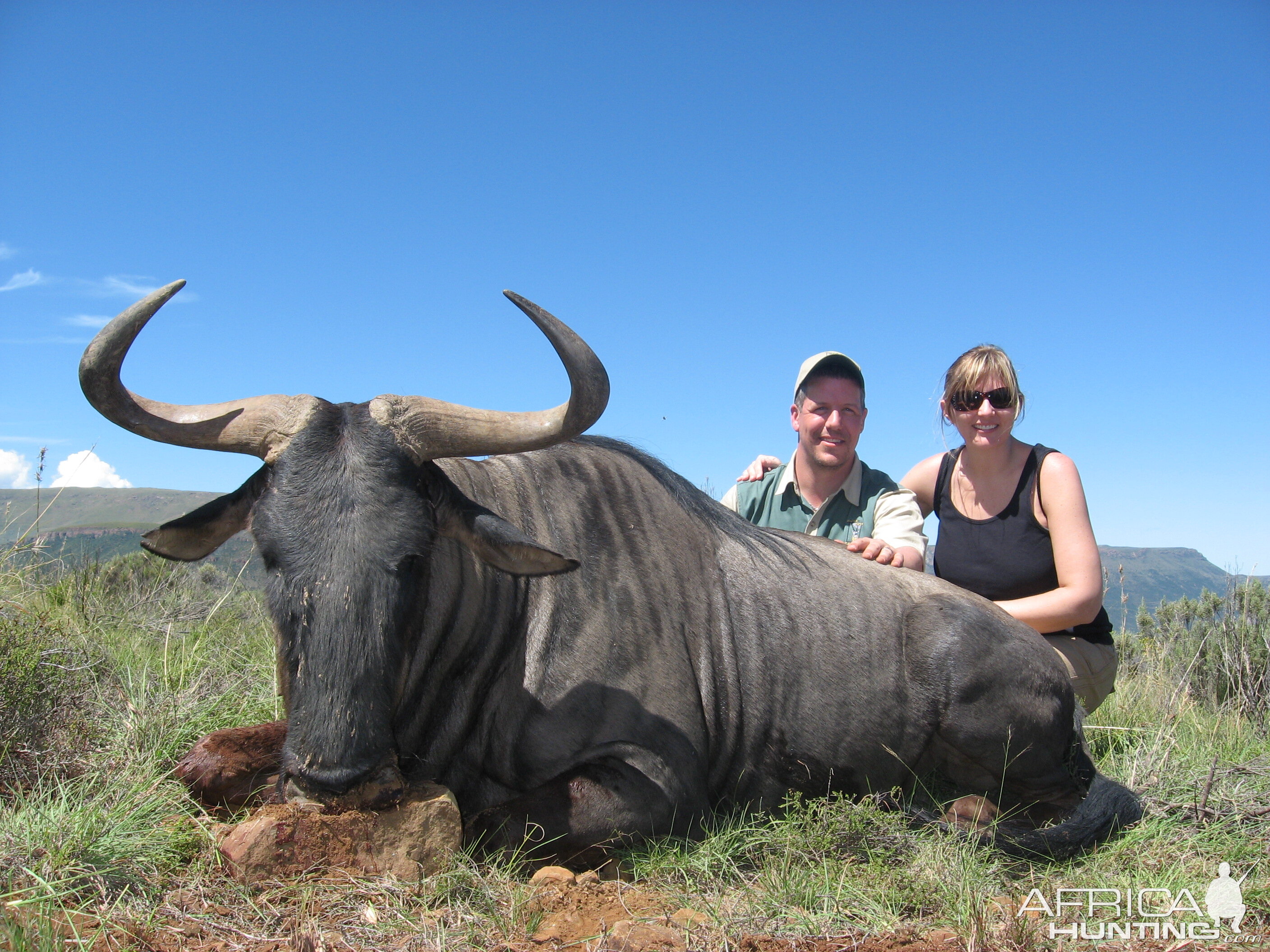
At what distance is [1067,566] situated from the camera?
539 cm

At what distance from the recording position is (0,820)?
3.31m

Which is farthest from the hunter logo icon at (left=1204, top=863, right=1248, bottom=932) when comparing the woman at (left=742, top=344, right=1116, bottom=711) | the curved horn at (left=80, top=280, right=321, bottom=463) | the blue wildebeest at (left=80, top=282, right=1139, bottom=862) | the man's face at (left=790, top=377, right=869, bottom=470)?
the curved horn at (left=80, top=280, right=321, bottom=463)

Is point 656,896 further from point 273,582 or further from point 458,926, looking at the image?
point 273,582

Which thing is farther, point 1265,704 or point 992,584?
point 1265,704

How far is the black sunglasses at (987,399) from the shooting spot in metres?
5.64

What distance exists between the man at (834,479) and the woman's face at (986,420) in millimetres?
566

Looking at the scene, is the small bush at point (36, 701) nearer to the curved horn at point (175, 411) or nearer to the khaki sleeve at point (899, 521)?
the curved horn at point (175, 411)

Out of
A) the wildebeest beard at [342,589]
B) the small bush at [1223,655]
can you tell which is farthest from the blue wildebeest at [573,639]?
the small bush at [1223,655]

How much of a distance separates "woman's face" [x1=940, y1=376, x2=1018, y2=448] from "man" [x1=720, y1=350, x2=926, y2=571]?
0.57 meters

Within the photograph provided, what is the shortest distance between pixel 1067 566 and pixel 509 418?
362cm

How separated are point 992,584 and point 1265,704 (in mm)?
3502

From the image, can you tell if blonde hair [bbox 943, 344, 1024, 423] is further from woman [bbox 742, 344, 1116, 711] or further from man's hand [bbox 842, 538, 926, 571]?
man's hand [bbox 842, 538, 926, 571]

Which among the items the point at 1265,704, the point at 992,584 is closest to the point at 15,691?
the point at 992,584

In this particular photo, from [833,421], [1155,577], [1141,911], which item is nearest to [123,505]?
[1155,577]
